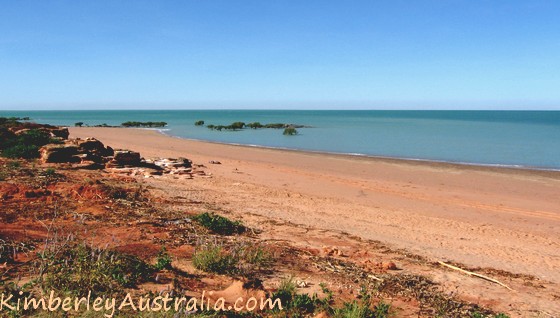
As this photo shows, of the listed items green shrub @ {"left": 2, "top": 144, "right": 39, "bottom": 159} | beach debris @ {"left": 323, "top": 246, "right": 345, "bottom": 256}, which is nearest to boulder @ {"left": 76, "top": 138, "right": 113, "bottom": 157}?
green shrub @ {"left": 2, "top": 144, "right": 39, "bottom": 159}

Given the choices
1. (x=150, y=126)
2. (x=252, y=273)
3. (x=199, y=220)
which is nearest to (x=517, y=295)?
(x=252, y=273)

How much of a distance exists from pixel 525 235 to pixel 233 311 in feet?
29.7

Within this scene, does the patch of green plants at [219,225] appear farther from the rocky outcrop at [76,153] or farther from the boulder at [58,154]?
the boulder at [58,154]

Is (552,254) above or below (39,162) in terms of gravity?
below

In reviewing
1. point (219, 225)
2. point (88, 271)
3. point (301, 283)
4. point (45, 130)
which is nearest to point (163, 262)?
point (88, 271)

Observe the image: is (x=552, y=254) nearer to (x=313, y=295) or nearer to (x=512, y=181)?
(x=313, y=295)

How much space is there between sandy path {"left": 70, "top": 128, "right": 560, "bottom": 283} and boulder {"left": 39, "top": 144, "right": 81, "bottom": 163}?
5.98m

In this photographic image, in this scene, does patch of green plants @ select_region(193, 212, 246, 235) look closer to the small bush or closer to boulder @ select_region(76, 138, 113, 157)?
the small bush

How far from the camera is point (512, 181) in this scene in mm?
19406

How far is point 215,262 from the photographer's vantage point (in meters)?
6.00

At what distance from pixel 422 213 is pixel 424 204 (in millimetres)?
1584

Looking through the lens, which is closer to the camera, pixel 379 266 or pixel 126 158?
pixel 379 266

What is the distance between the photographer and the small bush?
5938mm

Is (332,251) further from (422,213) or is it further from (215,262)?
(422,213)
